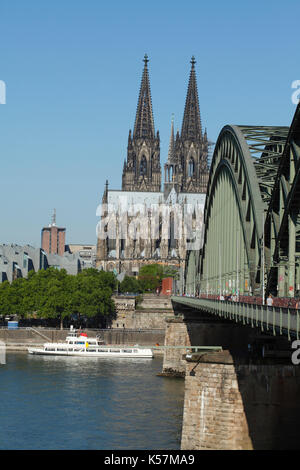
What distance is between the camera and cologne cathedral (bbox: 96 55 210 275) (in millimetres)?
168375

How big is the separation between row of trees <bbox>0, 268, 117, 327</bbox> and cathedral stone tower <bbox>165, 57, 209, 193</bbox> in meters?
74.6

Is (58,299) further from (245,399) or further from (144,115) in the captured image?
(144,115)

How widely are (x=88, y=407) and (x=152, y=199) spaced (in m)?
132

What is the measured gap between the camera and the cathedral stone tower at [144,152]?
600 feet

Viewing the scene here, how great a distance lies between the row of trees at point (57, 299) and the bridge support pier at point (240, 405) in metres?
70.0

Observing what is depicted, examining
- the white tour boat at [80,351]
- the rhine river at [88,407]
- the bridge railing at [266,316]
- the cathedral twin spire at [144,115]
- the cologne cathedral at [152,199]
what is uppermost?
the cathedral twin spire at [144,115]

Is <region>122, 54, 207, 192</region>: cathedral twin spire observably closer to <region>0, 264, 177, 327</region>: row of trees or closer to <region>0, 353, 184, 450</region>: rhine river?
<region>0, 264, 177, 327</region>: row of trees

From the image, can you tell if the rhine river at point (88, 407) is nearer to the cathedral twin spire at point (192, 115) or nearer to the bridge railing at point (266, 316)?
the bridge railing at point (266, 316)

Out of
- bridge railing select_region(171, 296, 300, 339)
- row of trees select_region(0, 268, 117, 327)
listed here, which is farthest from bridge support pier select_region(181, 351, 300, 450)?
row of trees select_region(0, 268, 117, 327)

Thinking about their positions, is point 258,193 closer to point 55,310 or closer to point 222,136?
point 222,136

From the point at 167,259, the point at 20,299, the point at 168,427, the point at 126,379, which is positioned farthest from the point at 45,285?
the point at 168,427

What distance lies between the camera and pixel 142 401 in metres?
52.2

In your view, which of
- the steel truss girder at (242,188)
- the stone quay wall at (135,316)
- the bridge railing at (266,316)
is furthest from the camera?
the stone quay wall at (135,316)

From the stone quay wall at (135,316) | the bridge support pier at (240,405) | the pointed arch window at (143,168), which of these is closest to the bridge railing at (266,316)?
the bridge support pier at (240,405)
